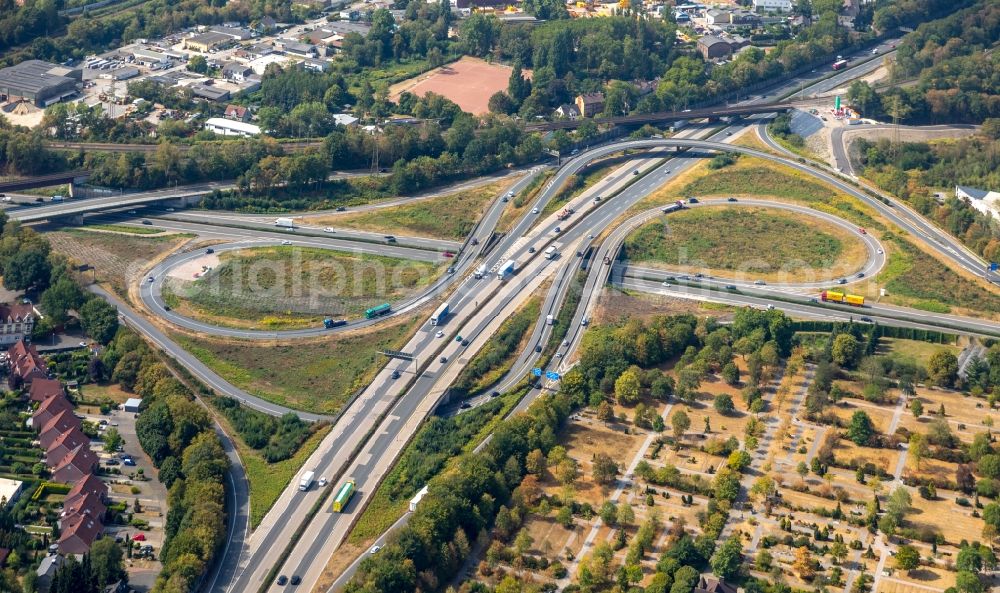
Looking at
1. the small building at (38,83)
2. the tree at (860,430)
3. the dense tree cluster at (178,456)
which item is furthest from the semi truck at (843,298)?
the small building at (38,83)

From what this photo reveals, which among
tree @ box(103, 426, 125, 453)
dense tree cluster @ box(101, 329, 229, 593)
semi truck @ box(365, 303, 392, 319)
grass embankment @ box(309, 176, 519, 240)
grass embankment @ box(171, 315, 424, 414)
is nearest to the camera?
dense tree cluster @ box(101, 329, 229, 593)

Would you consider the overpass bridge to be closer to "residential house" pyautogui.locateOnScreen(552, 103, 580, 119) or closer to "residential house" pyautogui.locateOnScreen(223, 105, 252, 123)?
"residential house" pyautogui.locateOnScreen(552, 103, 580, 119)

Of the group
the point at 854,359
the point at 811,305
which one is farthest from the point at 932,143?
the point at 854,359

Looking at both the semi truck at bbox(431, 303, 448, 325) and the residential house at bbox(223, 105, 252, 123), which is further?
the residential house at bbox(223, 105, 252, 123)

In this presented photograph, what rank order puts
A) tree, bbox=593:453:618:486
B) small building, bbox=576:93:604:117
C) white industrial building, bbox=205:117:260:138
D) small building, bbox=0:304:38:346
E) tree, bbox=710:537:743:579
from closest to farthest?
tree, bbox=710:537:743:579
tree, bbox=593:453:618:486
small building, bbox=0:304:38:346
white industrial building, bbox=205:117:260:138
small building, bbox=576:93:604:117

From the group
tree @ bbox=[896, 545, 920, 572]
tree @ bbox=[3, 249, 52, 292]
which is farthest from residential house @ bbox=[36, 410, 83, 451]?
tree @ bbox=[896, 545, 920, 572]

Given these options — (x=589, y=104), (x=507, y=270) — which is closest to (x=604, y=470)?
(x=507, y=270)

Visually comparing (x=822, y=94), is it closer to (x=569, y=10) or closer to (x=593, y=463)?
(x=569, y=10)
